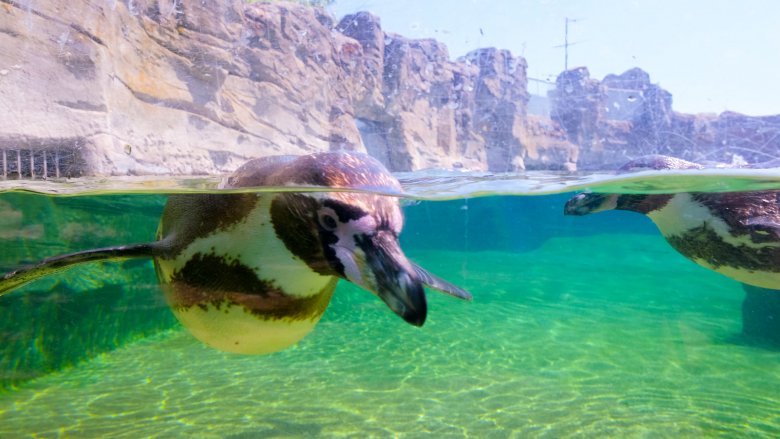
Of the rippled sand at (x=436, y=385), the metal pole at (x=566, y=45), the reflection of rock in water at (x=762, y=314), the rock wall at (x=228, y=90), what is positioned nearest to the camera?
the metal pole at (x=566, y=45)

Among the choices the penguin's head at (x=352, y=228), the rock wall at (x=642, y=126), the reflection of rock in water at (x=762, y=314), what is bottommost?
the reflection of rock in water at (x=762, y=314)

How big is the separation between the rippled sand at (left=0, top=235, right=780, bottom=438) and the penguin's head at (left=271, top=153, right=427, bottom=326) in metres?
3.10

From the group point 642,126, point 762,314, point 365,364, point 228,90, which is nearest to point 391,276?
point 228,90

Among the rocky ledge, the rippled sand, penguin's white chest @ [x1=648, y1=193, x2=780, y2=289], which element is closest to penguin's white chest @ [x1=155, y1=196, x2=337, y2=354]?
the rocky ledge

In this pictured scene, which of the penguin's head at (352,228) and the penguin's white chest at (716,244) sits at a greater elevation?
the penguin's head at (352,228)

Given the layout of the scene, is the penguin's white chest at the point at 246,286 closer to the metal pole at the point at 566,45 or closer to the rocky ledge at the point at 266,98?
the rocky ledge at the point at 266,98

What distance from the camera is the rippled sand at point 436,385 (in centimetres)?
466

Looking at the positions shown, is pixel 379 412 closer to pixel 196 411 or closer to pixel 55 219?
pixel 196 411

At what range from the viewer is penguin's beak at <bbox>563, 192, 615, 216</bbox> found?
450cm

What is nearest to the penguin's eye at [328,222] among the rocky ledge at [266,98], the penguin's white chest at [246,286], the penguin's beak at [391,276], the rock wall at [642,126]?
the penguin's beak at [391,276]

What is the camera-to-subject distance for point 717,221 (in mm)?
4020

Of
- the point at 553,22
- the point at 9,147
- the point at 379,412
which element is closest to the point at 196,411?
the point at 379,412

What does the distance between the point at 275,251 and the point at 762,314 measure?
10377 millimetres

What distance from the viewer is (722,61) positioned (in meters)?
3.68
